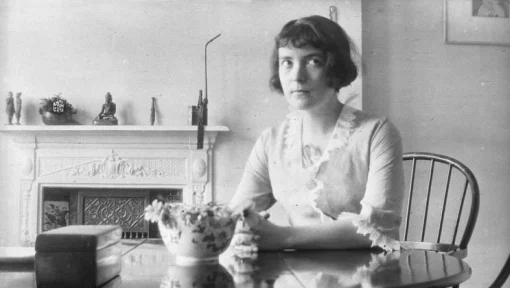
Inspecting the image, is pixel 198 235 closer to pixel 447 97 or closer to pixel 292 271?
pixel 292 271

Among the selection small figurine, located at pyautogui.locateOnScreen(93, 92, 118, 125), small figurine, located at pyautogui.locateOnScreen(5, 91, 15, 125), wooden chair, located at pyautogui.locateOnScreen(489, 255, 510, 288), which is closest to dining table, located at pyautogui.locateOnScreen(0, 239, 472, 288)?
wooden chair, located at pyautogui.locateOnScreen(489, 255, 510, 288)

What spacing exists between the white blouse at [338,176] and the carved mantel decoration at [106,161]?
6.48ft

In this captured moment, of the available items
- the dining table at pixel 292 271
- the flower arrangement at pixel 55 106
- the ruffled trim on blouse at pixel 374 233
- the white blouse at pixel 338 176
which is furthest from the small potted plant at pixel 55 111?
the ruffled trim on blouse at pixel 374 233

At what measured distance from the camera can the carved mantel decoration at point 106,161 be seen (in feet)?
11.8

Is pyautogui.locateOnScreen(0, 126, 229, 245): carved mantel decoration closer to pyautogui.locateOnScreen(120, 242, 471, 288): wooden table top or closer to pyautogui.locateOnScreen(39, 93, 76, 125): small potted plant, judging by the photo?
pyautogui.locateOnScreen(39, 93, 76, 125): small potted plant

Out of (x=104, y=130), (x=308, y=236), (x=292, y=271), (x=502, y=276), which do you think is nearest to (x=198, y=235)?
(x=292, y=271)

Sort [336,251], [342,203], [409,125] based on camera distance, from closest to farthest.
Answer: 1. [336,251]
2. [342,203]
3. [409,125]

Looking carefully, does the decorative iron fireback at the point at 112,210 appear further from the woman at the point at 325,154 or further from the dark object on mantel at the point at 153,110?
the woman at the point at 325,154

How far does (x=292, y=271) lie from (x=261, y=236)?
23 cm

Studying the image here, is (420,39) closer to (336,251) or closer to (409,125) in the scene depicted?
(409,125)

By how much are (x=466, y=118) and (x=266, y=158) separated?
242 cm

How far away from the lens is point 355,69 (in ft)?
5.19

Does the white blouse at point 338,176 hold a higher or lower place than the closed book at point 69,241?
higher

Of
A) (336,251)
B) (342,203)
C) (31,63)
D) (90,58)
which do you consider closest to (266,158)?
(342,203)
